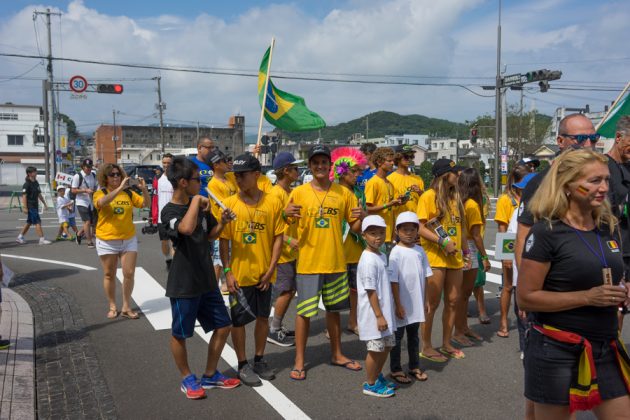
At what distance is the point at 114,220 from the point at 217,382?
296cm

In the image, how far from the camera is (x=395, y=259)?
15.6ft

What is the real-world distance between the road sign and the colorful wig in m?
27.5

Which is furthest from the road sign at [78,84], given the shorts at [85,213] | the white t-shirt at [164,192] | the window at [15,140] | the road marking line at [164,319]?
the window at [15,140]

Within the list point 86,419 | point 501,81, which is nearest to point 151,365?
point 86,419

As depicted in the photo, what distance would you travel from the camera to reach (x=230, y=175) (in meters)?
7.02

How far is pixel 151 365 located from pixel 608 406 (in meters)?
4.05

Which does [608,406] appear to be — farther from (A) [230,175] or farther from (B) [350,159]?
(A) [230,175]

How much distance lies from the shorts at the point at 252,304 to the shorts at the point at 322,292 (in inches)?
12.1

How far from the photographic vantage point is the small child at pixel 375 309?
4.45 metres

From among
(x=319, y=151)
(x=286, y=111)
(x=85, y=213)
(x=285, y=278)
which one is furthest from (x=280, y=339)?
(x=85, y=213)

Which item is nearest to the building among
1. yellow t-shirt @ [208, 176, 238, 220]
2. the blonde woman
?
yellow t-shirt @ [208, 176, 238, 220]

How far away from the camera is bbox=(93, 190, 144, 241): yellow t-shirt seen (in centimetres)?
685

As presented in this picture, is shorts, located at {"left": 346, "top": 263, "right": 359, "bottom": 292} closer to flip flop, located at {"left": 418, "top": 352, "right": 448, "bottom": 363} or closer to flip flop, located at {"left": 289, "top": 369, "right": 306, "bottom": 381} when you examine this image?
flip flop, located at {"left": 418, "top": 352, "right": 448, "bottom": 363}

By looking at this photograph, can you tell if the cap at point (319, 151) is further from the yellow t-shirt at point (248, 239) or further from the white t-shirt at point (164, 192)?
the white t-shirt at point (164, 192)
